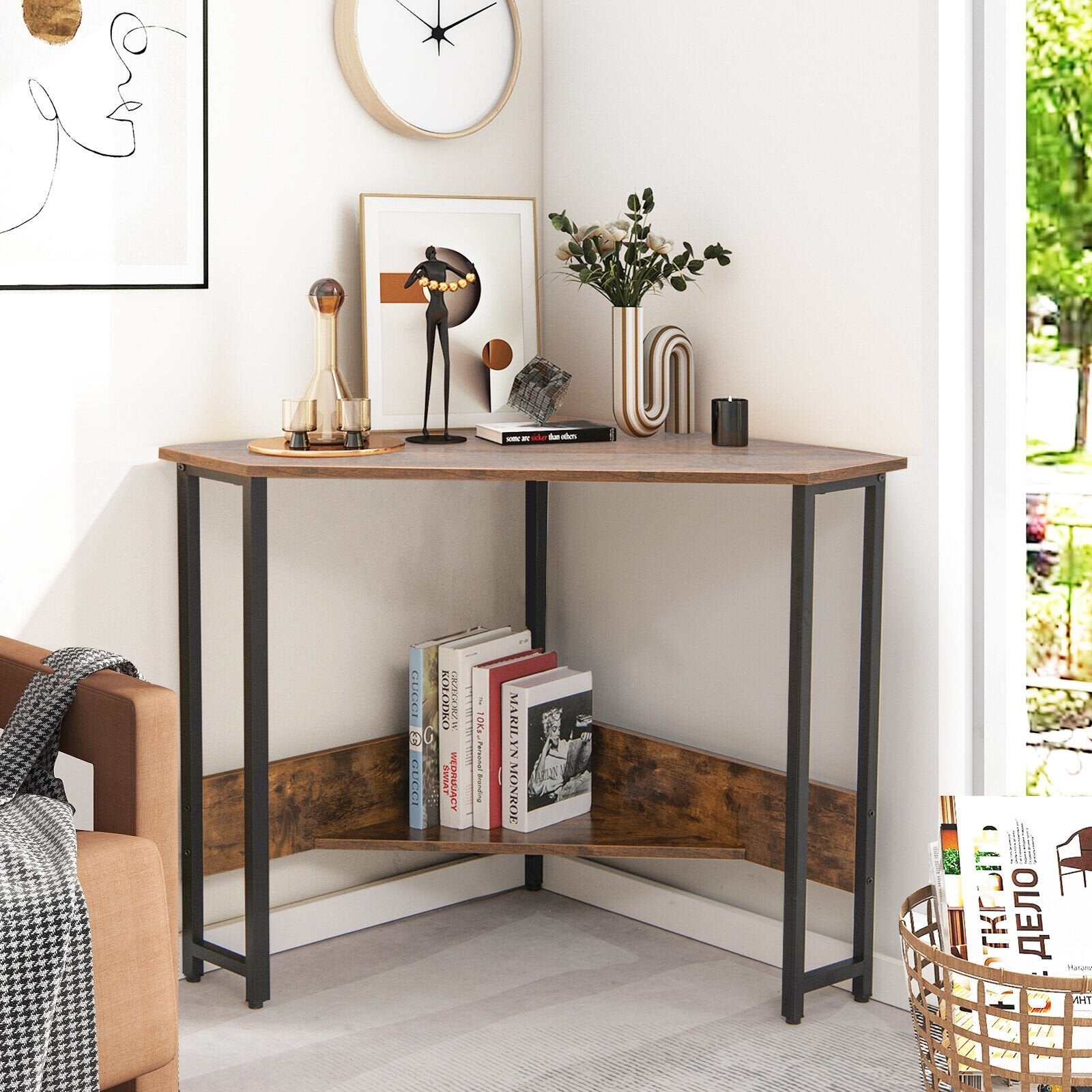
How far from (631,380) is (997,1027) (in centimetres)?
119

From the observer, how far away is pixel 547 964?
94.7 inches

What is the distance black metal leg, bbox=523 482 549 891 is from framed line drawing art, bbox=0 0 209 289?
77cm

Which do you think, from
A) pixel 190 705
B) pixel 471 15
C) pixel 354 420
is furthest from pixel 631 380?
pixel 190 705

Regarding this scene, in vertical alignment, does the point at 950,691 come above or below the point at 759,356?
below

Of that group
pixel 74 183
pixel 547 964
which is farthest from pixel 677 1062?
pixel 74 183

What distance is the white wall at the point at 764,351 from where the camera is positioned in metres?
2.17

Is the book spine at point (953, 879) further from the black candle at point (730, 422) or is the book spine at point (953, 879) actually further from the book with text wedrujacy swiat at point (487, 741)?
the book with text wedrujacy swiat at point (487, 741)

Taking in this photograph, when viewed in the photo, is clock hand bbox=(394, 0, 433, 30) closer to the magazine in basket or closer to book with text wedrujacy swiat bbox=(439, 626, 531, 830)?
book with text wedrujacy swiat bbox=(439, 626, 531, 830)

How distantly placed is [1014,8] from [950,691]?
1.02m

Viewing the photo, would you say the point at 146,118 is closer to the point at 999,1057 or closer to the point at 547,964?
the point at 547,964

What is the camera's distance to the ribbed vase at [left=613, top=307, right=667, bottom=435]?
→ 7.73 feet

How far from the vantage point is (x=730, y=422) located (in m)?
2.24

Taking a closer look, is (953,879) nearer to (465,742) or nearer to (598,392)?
(465,742)

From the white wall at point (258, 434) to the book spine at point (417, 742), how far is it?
13 cm
